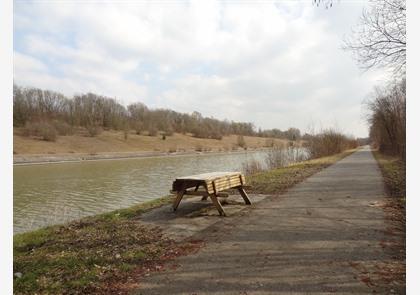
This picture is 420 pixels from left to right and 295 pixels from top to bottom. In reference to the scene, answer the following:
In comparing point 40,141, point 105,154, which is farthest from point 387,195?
point 40,141

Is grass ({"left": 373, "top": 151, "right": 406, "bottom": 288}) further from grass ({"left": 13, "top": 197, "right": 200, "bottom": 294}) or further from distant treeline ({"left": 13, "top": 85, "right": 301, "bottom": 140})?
distant treeline ({"left": 13, "top": 85, "right": 301, "bottom": 140})

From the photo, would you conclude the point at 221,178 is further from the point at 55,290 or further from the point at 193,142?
the point at 193,142

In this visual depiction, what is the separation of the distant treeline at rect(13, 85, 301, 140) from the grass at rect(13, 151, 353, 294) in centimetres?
5194

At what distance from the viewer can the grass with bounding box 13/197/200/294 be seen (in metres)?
4.41

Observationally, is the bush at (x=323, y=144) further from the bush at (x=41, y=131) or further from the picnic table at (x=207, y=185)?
the bush at (x=41, y=131)

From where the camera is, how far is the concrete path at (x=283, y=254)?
4082mm

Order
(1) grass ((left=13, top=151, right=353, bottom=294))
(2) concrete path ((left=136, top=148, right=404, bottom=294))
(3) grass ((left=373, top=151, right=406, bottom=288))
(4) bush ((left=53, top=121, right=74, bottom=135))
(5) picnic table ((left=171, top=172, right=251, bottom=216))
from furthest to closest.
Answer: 1. (4) bush ((left=53, top=121, right=74, bottom=135))
2. (5) picnic table ((left=171, top=172, right=251, bottom=216))
3. (1) grass ((left=13, top=151, right=353, bottom=294))
4. (3) grass ((left=373, top=151, right=406, bottom=288))
5. (2) concrete path ((left=136, top=148, right=404, bottom=294))

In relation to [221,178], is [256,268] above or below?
below

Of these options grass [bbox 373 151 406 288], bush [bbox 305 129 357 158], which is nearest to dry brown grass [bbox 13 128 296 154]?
bush [bbox 305 129 357 158]

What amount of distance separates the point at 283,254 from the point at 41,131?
6143 centimetres

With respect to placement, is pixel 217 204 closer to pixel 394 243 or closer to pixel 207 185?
pixel 207 185

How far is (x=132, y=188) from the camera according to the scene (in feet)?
62.3

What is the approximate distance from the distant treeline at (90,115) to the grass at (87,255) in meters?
51.9

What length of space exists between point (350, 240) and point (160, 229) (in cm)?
350
